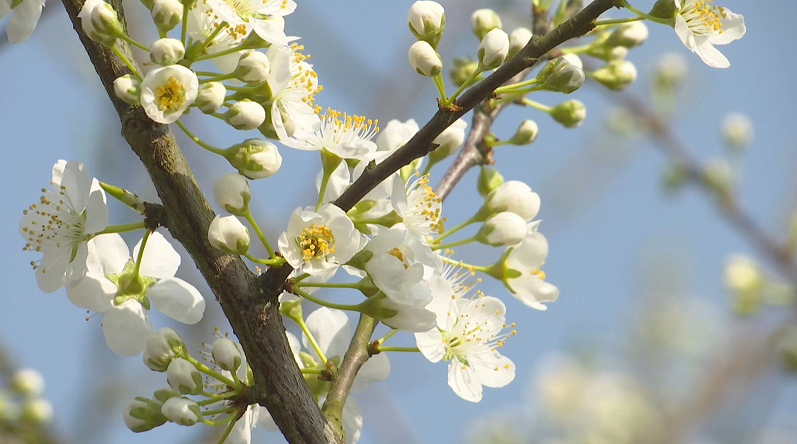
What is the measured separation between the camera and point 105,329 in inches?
63.8

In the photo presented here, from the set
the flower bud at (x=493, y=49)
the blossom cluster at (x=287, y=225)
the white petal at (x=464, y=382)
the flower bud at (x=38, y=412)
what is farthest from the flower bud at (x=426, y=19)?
the flower bud at (x=38, y=412)

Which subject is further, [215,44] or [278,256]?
[215,44]

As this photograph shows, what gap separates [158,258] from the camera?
1.74 metres

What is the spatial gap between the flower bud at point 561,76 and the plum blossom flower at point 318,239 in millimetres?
408

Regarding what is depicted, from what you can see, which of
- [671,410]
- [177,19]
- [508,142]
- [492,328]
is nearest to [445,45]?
[671,410]

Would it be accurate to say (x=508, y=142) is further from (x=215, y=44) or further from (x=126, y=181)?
(x=126, y=181)

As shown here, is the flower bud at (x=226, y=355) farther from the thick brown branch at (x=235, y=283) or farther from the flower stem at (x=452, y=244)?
the flower stem at (x=452, y=244)

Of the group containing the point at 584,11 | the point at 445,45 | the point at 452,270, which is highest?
the point at 445,45

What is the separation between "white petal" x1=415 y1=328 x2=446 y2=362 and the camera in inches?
69.4

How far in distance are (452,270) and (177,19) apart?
3.13ft

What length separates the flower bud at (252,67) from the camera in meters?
1.49

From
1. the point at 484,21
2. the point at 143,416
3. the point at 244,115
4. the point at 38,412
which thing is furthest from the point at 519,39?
the point at 38,412

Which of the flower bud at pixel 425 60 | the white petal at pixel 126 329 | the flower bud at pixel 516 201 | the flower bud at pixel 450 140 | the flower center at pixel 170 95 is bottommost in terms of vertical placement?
the white petal at pixel 126 329

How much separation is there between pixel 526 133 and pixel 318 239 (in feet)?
2.95
